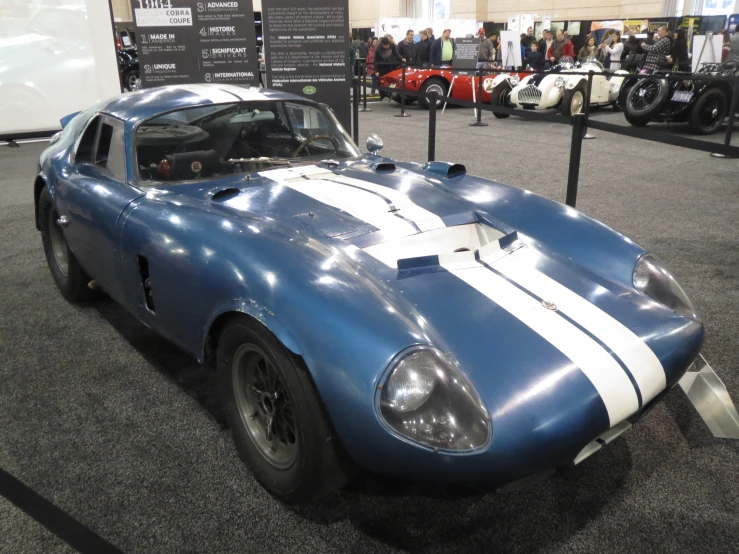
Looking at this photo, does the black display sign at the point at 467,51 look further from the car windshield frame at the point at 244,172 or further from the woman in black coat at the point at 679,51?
the car windshield frame at the point at 244,172

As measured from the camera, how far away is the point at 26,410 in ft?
7.70

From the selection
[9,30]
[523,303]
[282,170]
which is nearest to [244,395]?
[523,303]

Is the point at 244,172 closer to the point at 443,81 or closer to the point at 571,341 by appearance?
the point at 571,341

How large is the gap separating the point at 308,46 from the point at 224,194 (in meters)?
4.60

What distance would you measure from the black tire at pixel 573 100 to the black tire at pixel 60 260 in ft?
23.9

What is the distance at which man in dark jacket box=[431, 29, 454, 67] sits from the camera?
12.1 metres

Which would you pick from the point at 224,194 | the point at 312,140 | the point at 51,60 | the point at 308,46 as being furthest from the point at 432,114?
the point at 51,60

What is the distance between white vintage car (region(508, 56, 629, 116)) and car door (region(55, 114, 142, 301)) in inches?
289

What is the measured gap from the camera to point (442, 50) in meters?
12.2

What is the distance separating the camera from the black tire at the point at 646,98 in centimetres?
825

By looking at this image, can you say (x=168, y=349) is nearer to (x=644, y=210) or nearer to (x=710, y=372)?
(x=710, y=372)

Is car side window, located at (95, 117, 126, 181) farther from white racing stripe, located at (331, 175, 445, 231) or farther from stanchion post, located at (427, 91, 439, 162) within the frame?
stanchion post, located at (427, 91, 439, 162)

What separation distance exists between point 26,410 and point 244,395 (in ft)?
3.32

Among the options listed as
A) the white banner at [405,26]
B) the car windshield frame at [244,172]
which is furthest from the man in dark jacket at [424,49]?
the car windshield frame at [244,172]
